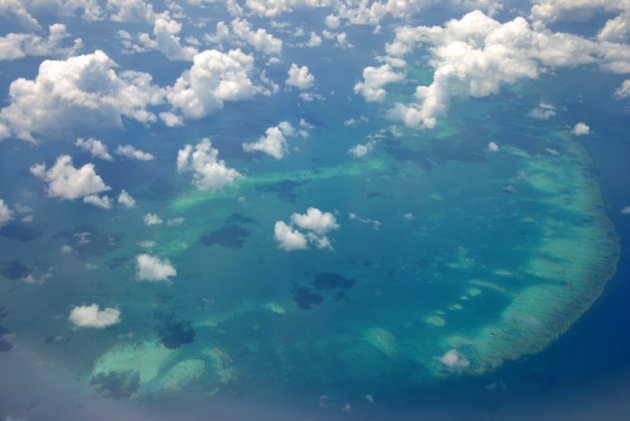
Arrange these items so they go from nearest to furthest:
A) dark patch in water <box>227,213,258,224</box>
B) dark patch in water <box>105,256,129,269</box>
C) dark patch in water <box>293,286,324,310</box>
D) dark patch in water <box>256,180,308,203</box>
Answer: dark patch in water <box>293,286,324,310</box>
dark patch in water <box>105,256,129,269</box>
dark patch in water <box>227,213,258,224</box>
dark patch in water <box>256,180,308,203</box>

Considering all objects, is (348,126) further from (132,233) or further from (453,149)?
(132,233)

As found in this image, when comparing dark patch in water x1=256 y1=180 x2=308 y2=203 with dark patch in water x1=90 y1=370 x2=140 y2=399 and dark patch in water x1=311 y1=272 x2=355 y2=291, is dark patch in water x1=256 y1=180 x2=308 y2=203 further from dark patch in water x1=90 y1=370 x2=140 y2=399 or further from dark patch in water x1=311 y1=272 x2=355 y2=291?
dark patch in water x1=90 y1=370 x2=140 y2=399

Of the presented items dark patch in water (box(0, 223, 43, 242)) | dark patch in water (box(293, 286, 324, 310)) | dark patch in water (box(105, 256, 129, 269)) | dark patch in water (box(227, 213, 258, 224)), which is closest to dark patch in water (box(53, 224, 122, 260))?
dark patch in water (box(105, 256, 129, 269))

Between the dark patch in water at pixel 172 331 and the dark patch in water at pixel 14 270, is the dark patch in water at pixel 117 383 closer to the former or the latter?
the dark patch in water at pixel 172 331

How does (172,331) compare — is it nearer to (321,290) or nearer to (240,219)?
(321,290)

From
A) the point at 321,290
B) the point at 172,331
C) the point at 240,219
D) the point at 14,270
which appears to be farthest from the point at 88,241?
the point at 321,290

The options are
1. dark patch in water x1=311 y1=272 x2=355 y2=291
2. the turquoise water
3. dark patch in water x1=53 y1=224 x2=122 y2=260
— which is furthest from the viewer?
dark patch in water x1=53 y1=224 x2=122 y2=260

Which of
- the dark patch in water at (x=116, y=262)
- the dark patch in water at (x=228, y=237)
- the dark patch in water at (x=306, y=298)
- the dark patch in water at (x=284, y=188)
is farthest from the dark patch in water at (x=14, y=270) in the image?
the dark patch in water at (x=284, y=188)

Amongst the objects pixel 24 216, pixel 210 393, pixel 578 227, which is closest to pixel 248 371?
pixel 210 393
